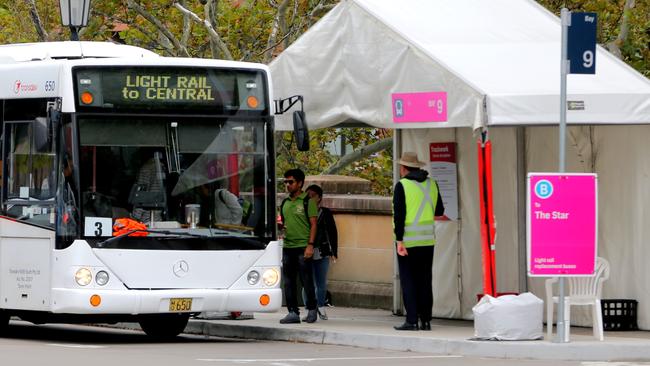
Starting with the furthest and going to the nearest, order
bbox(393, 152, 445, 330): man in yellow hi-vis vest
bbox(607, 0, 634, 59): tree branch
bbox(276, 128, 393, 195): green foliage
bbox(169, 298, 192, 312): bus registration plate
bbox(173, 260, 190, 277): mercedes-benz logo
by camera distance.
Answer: bbox(276, 128, 393, 195): green foliage
bbox(607, 0, 634, 59): tree branch
bbox(393, 152, 445, 330): man in yellow hi-vis vest
bbox(173, 260, 190, 277): mercedes-benz logo
bbox(169, 298, 192, 312): bus registration plate

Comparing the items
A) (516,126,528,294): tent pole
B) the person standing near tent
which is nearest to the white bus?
the person standing near tent

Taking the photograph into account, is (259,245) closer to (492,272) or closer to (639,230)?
(492,272)

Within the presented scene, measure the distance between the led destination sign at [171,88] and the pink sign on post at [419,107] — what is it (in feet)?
4.77

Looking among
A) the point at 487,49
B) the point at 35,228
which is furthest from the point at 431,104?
the point at 35,228

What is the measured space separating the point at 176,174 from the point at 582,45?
4270 millimetres

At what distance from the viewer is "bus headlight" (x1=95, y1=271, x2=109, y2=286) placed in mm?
16078

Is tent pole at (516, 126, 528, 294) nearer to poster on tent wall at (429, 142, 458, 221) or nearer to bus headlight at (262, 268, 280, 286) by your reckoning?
poster on tent wall at (429, 142, 458, 221)

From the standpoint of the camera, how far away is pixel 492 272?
1633 centimetres

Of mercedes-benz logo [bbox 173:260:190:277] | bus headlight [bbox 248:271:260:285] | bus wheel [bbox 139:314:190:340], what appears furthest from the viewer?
bus wheel [bbox 139:314:190:340]

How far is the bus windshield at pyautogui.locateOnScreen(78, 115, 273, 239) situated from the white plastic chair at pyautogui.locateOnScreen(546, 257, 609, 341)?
3.10 m

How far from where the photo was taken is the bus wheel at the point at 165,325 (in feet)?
58.9

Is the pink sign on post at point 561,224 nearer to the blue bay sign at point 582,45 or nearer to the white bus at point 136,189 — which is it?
the blue bay sign at point 582,45

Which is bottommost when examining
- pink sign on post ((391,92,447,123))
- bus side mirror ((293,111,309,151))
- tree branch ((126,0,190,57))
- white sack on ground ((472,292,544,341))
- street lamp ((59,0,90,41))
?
white sack on ground ((472,292,544,341))

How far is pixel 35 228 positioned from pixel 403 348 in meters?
3.97
